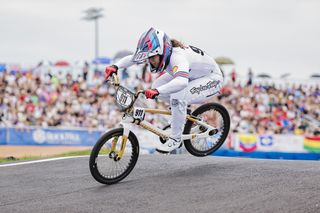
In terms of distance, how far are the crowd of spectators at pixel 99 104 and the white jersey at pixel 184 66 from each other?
12.7m

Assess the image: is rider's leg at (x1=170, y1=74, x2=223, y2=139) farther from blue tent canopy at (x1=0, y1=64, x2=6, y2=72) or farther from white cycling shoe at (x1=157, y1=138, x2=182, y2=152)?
blue tent canopy at (x1=0, y1=64, x2=6, y2=72)

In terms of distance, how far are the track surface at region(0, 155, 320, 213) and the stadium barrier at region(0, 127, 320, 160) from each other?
25.3 ft

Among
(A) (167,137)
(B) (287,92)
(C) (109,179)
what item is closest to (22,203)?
(C) (109,179)

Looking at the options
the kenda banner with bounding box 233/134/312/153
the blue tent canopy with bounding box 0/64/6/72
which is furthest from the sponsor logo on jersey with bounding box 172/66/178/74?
the blue tent canopy with bounding box 0/64/6/72

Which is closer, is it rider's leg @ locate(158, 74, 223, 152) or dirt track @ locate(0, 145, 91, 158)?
rider's leg @ locate(158, 74, 223, 152)

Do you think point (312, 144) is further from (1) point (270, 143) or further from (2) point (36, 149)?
(2) point (36, 149)

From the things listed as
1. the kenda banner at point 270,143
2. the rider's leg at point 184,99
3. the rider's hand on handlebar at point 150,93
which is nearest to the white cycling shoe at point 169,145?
the rider's leg at point 184,99

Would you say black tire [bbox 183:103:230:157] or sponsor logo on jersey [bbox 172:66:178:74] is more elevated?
sponsor logo on jersey [bbox 172:66:178:74]

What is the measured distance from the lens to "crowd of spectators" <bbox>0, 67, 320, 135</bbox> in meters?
21.6

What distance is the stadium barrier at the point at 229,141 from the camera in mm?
17922

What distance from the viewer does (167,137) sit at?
778cm

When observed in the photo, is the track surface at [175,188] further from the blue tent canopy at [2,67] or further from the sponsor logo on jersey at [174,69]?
the blue tent canopy at [2,67]

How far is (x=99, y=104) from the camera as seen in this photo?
73.7ft

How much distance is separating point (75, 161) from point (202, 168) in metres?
2.40
